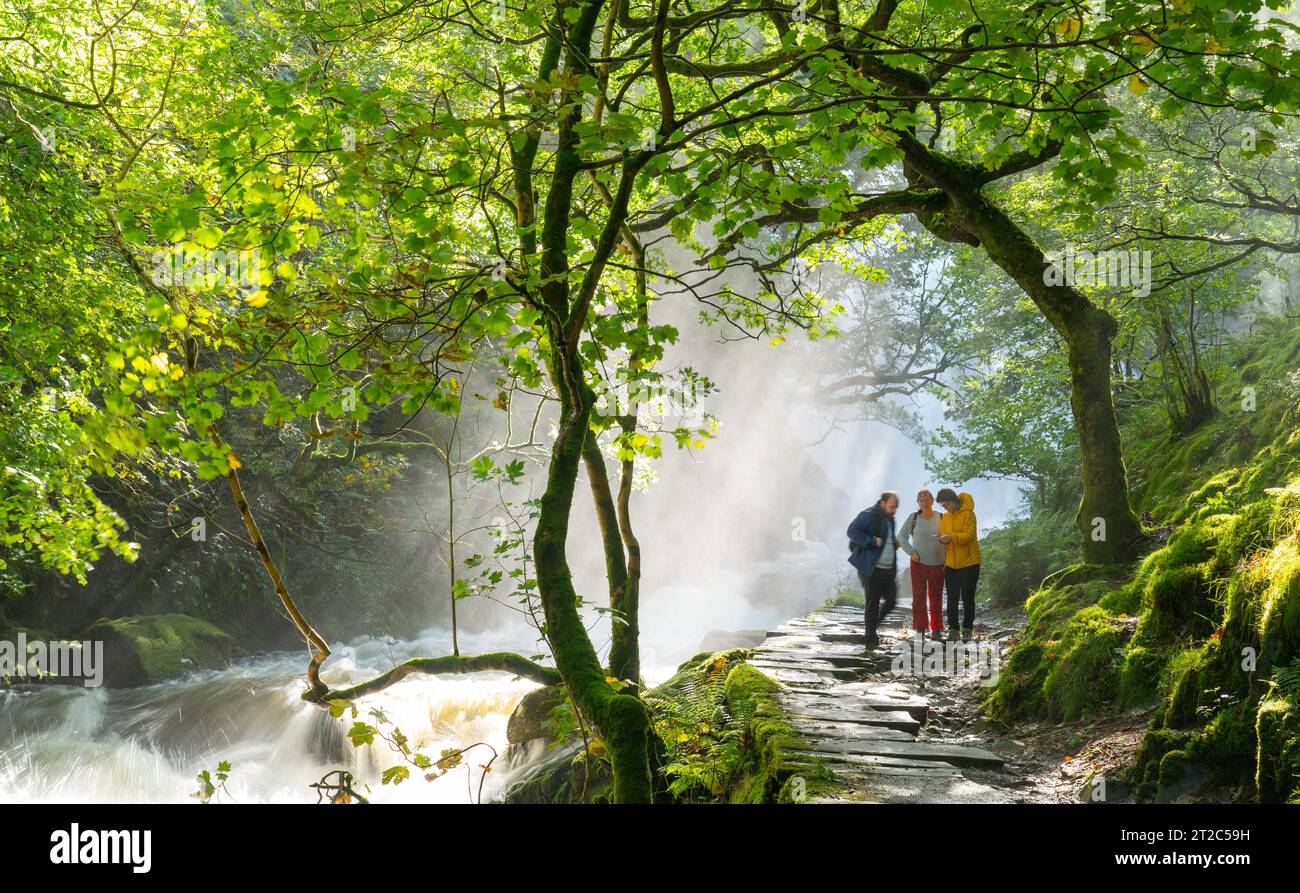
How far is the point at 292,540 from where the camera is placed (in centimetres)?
2077

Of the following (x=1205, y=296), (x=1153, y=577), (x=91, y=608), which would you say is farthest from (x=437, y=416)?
(x=1153, y=577)

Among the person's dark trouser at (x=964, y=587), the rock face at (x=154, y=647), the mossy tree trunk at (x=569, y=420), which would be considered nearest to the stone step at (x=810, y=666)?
the person's dark trouser at (x=964, y=587)

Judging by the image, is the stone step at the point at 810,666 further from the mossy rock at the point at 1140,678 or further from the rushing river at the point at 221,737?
the rushing river at the point at 221,737

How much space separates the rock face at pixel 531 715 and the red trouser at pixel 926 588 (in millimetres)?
4376

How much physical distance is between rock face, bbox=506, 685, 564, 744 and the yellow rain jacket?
4709 millimetres

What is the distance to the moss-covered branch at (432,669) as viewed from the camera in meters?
5.76

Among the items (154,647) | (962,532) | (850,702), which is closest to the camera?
(850,702)

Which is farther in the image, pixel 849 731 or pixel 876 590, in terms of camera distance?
pixel 876 590

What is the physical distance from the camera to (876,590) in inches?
390

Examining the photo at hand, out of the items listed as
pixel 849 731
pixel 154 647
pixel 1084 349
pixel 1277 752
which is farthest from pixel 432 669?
pixel 154 647

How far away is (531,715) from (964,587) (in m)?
5.20

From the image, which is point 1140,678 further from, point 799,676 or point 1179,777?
point 799,676

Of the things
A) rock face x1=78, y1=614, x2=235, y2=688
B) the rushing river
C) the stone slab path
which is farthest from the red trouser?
rock face x1=78, y1=614, x2=235, y2=688

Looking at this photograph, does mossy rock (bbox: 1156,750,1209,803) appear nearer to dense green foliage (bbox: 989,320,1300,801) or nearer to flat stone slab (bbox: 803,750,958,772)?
dense green foliage (bbox: 989,320,1300,801)
